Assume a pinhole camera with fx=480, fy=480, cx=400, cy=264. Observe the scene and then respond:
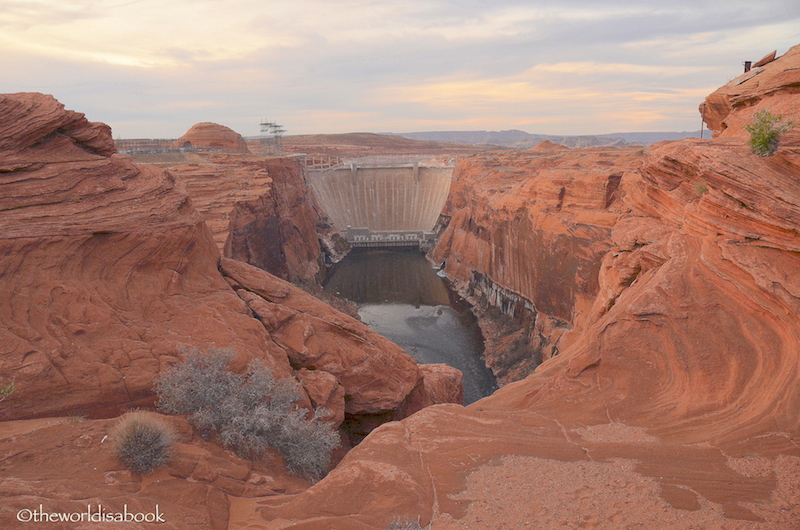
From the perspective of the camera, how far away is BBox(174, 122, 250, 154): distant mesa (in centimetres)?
6456

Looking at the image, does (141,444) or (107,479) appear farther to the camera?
(141,444)

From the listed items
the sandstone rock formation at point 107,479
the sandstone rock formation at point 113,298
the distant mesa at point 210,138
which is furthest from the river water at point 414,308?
the distant mesa at point 210,138

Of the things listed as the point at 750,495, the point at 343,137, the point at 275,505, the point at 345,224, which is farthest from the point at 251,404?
the point at 343,137

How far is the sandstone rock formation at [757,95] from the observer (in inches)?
516

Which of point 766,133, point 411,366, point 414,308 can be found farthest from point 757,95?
point 414,308

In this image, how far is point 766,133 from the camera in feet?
36.0

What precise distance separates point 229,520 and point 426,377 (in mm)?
12024

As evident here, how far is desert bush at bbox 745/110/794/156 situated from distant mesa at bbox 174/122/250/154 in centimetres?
6217

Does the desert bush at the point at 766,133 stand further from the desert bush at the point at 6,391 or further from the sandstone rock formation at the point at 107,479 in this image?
the desert bush at the point at 6,391

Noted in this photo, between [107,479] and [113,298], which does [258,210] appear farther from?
[107,479]

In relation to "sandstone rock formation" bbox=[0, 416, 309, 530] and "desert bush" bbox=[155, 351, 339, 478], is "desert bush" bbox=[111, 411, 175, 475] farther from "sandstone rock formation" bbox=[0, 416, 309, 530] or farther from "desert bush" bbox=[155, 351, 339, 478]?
"desert bush" bbox=[155, 351, 339, 478]

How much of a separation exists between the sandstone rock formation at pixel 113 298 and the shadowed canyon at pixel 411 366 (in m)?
0.05

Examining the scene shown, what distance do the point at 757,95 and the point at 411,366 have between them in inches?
535

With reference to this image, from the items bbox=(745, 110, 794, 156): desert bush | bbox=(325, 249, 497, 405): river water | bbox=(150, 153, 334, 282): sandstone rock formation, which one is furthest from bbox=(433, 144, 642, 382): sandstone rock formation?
bbox=(150, 153, 334, 282): sandstone rock formation
